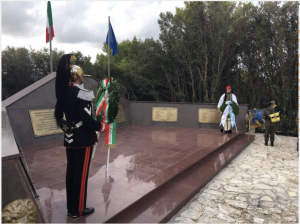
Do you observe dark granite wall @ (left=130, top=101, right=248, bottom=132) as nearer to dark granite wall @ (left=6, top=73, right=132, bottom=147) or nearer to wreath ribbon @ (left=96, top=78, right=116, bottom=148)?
dark granite wall @ (left=6, top=73, right=132, bottom=147)

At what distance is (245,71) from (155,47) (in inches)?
241

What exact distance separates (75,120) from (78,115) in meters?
0.07

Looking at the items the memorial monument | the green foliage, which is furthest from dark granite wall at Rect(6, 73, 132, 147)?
the green foliage

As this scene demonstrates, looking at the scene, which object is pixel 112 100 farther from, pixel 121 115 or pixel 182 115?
pixel 182 115

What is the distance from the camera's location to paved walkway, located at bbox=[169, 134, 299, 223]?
352 centimetres

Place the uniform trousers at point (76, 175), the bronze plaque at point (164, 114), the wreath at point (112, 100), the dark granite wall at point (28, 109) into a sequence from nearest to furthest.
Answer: the uniform trousers at point (76, 175) → the wreath at point (112, 100) → the dark granite wall at point (28, 109) → the bronze plaque at point (164, 114)

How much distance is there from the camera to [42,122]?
6.98 metres

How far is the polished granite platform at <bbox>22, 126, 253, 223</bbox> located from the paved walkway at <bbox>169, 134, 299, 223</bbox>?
22 centimetres

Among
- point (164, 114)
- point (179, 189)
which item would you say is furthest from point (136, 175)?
point (164, 114)

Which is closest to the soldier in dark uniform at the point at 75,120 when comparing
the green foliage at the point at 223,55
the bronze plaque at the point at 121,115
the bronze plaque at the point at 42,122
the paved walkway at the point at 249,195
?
the paved walkway at the point at 249,195

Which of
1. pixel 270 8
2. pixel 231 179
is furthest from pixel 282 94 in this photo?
pixel 231 179

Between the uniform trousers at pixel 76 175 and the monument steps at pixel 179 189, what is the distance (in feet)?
1.56

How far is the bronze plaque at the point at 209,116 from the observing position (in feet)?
34.1

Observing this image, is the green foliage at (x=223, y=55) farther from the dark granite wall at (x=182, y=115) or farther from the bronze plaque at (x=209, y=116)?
the bronze plaque at (x=209, y=116)
